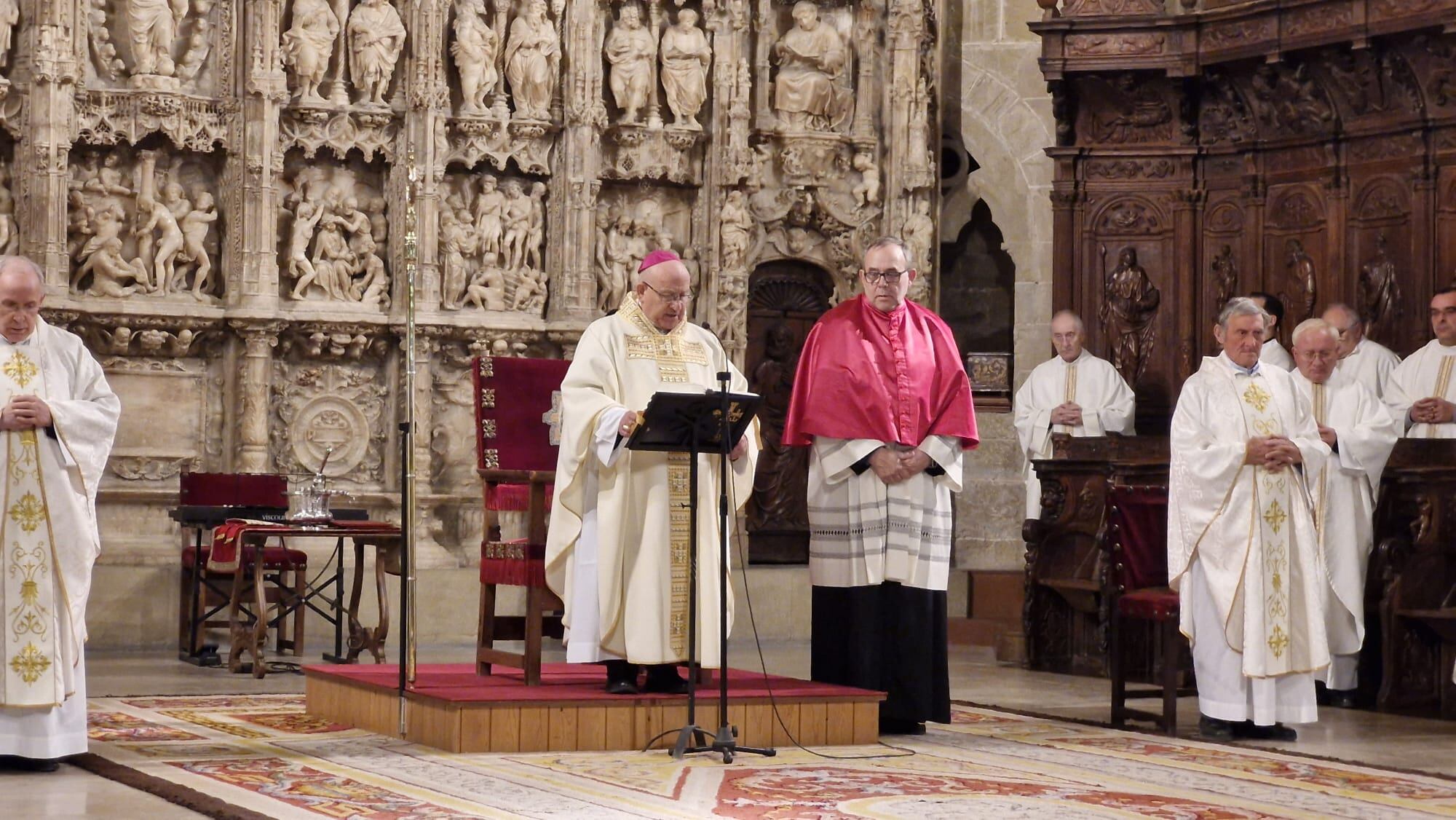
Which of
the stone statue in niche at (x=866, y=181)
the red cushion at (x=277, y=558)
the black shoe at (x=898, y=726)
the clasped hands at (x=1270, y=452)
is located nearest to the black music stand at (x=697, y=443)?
the black shoe at (x=898, y=726)

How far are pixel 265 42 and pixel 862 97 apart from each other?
156 inches

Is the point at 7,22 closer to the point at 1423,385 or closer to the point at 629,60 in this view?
the point at 629,60

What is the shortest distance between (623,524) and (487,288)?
5.12 m

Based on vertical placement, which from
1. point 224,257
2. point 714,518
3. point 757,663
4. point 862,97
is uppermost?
point 862,97

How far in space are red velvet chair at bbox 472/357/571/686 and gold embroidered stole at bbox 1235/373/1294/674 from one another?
9.87ft

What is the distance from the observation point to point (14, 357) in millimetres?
6906

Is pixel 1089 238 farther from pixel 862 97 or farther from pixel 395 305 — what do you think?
pixel 395 305

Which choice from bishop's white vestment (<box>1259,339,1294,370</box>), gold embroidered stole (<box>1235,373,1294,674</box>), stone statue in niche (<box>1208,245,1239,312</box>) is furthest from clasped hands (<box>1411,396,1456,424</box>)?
stone statue in niche (<box>1208,245,1239,312</box>)

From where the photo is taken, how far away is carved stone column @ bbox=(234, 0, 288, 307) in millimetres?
11844

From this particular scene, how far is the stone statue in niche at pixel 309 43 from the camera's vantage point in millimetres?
11984

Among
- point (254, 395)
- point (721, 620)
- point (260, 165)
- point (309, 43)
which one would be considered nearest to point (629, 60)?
point (309, 43)

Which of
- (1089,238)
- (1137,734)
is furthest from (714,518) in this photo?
(1089,238)

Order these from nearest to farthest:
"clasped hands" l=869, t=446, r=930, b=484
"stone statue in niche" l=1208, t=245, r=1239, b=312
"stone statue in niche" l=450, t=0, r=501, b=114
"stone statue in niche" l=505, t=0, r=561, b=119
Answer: "clasped hands" l=869, t=446, r=930, b=484 < "stone statue in niche" l=450, t=0, r=501, b=114 < "stone statue in niche" l=505, t=0, r=561, b=119 < "stone statue in niche" l=1208, t=245, r=1239, b=312

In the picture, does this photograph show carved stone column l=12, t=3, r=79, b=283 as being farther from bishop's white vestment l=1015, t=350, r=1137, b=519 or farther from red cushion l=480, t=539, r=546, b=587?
bishop's white vestment l=1015, t=350, r=1137, b=519
